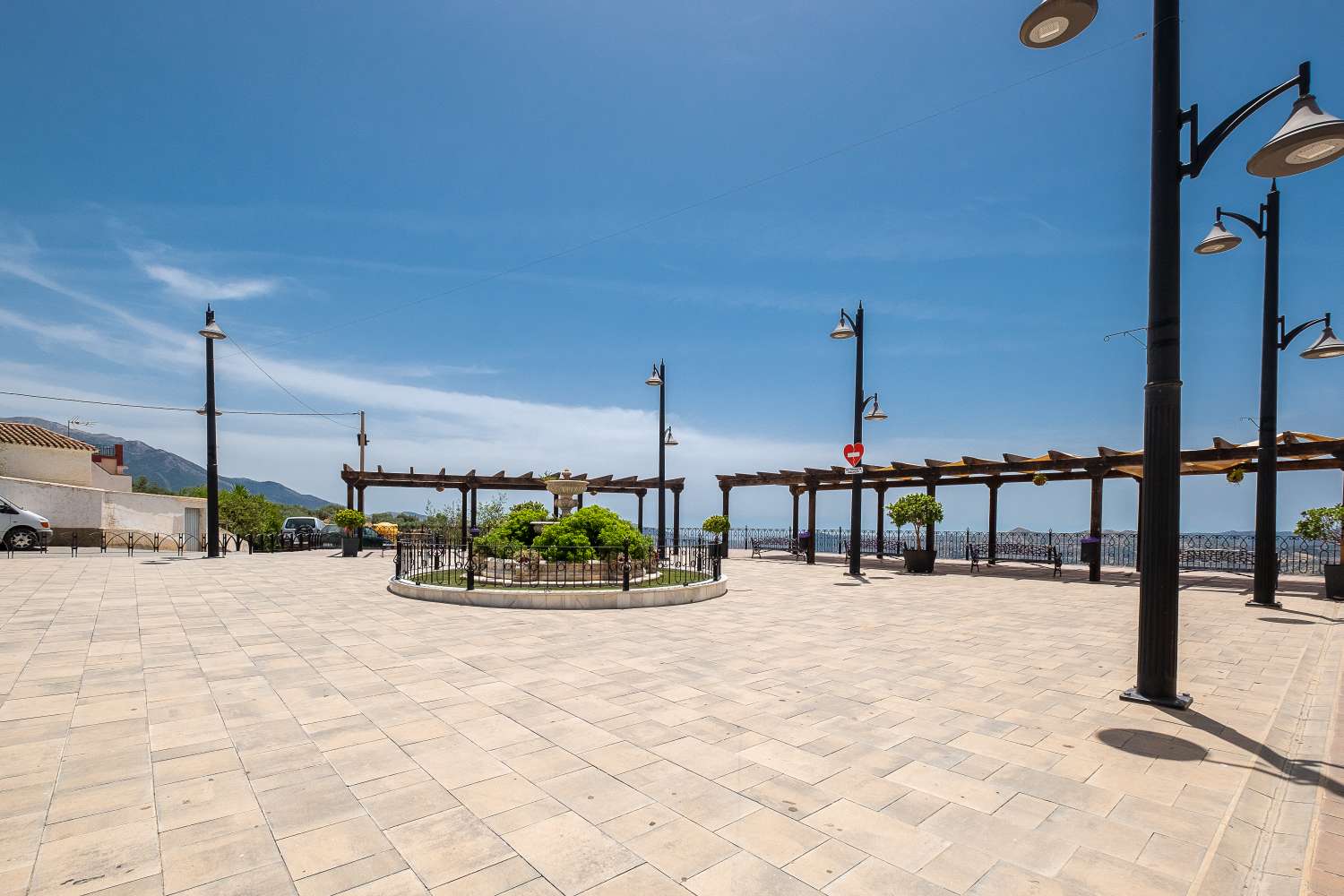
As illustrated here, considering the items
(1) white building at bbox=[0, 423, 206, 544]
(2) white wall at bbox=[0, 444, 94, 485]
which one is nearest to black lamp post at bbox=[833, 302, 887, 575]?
(1) white building at bbox=[0, 423, 206, 544]

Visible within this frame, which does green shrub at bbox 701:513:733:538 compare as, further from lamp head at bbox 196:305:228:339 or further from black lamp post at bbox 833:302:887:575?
lamp head at bbox 196:305:228:339

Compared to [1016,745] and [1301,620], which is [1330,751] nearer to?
[1016,745]

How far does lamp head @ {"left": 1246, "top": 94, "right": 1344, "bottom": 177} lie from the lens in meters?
4.08

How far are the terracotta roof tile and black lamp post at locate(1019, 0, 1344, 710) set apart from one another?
37379mm

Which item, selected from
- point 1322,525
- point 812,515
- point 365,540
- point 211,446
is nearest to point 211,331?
point 211,446

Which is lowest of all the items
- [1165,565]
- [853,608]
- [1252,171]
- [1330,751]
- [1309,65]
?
[853,608]

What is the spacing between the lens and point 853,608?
10.4 meters

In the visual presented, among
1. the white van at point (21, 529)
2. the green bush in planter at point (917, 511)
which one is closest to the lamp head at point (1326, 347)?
the green bush in planter at point (917, 511)

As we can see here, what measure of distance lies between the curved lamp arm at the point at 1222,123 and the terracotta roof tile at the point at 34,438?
37.9 m

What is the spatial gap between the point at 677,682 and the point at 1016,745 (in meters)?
2.75

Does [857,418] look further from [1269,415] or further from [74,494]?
[74,494]

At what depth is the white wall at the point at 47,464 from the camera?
25.6m

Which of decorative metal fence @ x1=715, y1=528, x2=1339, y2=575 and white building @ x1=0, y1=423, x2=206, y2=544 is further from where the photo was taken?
white building @ x1=0, y1=423, x2=206, y2=544

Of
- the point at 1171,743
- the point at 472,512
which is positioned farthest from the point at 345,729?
the point at 472,512
